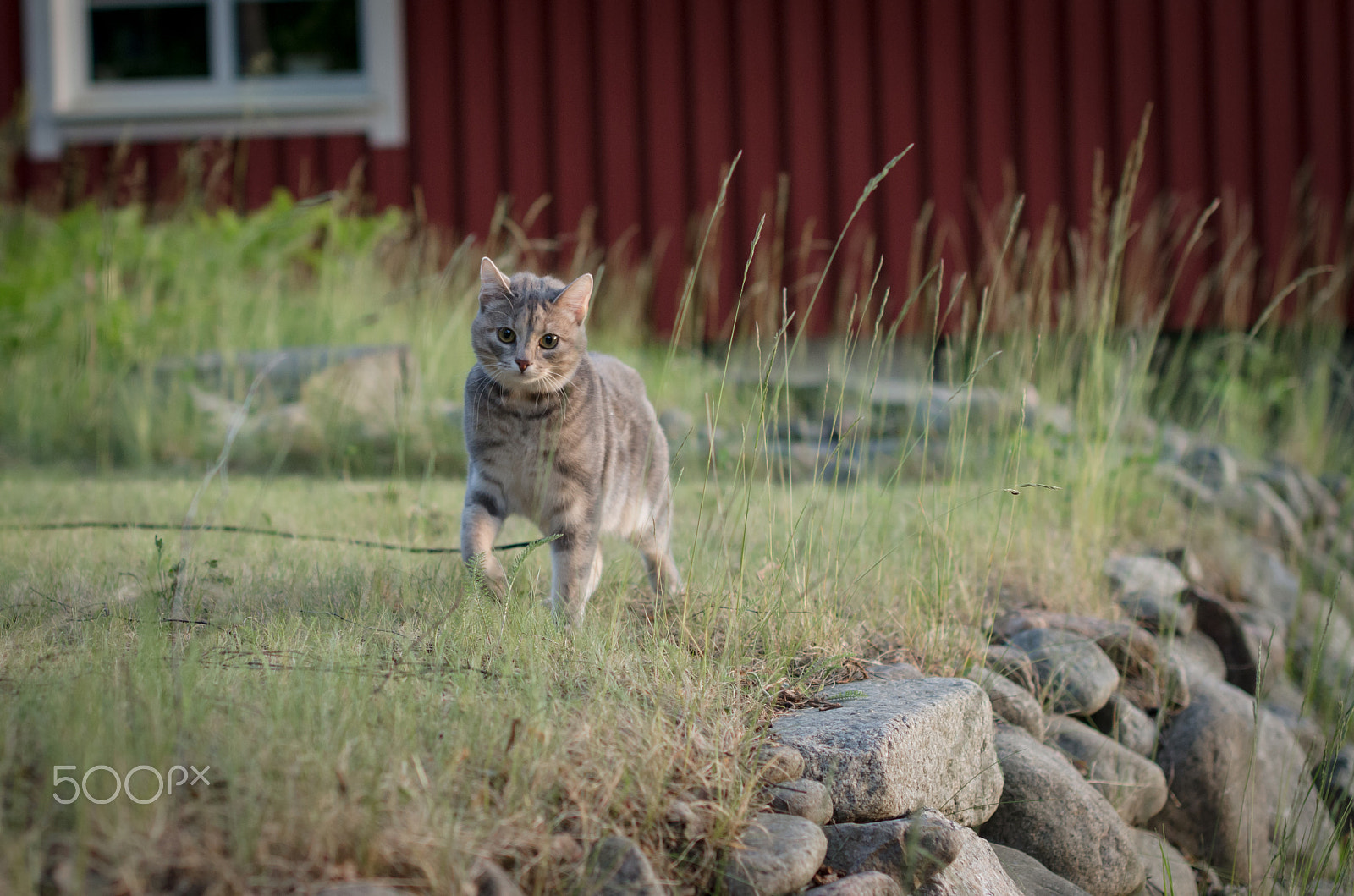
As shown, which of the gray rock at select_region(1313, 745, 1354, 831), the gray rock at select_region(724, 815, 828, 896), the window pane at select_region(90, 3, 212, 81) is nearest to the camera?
the gray rock at select_region(724, 815, 828, 896)

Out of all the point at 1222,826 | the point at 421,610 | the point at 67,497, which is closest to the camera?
the point at 421,610

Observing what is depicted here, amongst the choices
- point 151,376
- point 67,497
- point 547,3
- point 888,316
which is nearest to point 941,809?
point 67,497

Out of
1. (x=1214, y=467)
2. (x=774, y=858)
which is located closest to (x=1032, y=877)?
(x=774, y=858)

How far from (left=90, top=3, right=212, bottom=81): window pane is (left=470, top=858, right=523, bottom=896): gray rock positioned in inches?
294

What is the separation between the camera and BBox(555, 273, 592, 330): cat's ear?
2.55 metres

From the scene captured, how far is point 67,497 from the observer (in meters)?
3.77

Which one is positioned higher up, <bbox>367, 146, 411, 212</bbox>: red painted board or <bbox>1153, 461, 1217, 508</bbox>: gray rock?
<bbox>367, 146, 411, 212</bbox>: red painted board

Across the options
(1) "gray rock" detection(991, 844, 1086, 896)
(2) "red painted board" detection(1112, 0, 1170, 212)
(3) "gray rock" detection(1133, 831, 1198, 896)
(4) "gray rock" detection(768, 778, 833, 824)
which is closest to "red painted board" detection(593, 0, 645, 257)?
(2) "red painted board" detection(1112, 0, 1170, 212)

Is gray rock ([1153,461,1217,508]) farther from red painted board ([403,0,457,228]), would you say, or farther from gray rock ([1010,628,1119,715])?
red painted board ([403,0,457,228])

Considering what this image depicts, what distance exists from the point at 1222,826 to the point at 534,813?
2.10 m

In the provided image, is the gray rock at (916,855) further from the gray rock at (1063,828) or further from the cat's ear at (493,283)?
the cat's ear at (493,283)

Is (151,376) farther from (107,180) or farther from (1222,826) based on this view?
(1222,826)

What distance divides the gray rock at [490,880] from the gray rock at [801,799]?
1.81 ft

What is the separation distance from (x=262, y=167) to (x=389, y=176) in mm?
894
